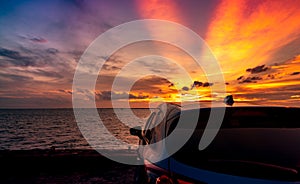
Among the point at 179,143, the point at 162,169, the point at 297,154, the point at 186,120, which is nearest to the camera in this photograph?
the point at 297,154

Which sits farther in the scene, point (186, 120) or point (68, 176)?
point (68, 176)

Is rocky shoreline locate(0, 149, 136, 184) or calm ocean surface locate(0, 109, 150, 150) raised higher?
rocky shoreline locate(0, 149, 136, 184)

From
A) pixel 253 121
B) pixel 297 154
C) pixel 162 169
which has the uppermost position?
pixel 253 121

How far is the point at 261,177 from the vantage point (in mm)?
1617

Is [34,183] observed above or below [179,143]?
below

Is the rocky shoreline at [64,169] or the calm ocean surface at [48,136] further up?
the rocky shoreline at [64,169]

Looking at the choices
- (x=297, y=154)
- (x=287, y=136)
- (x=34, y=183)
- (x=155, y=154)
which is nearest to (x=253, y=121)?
(x=287, y=136)

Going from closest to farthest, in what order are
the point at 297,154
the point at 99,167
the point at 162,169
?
the point at 297,154 < the point at 162,169 < the point at 99,167

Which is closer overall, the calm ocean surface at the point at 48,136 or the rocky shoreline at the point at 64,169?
the rocky shoreline at the point at 64,169

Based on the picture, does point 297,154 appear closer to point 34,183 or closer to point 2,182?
point 34,183

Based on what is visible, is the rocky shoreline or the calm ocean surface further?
the calm ocean surface

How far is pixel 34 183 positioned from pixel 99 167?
6.78ft

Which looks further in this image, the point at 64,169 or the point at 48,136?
the point at 48,136

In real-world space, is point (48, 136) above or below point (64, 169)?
below
